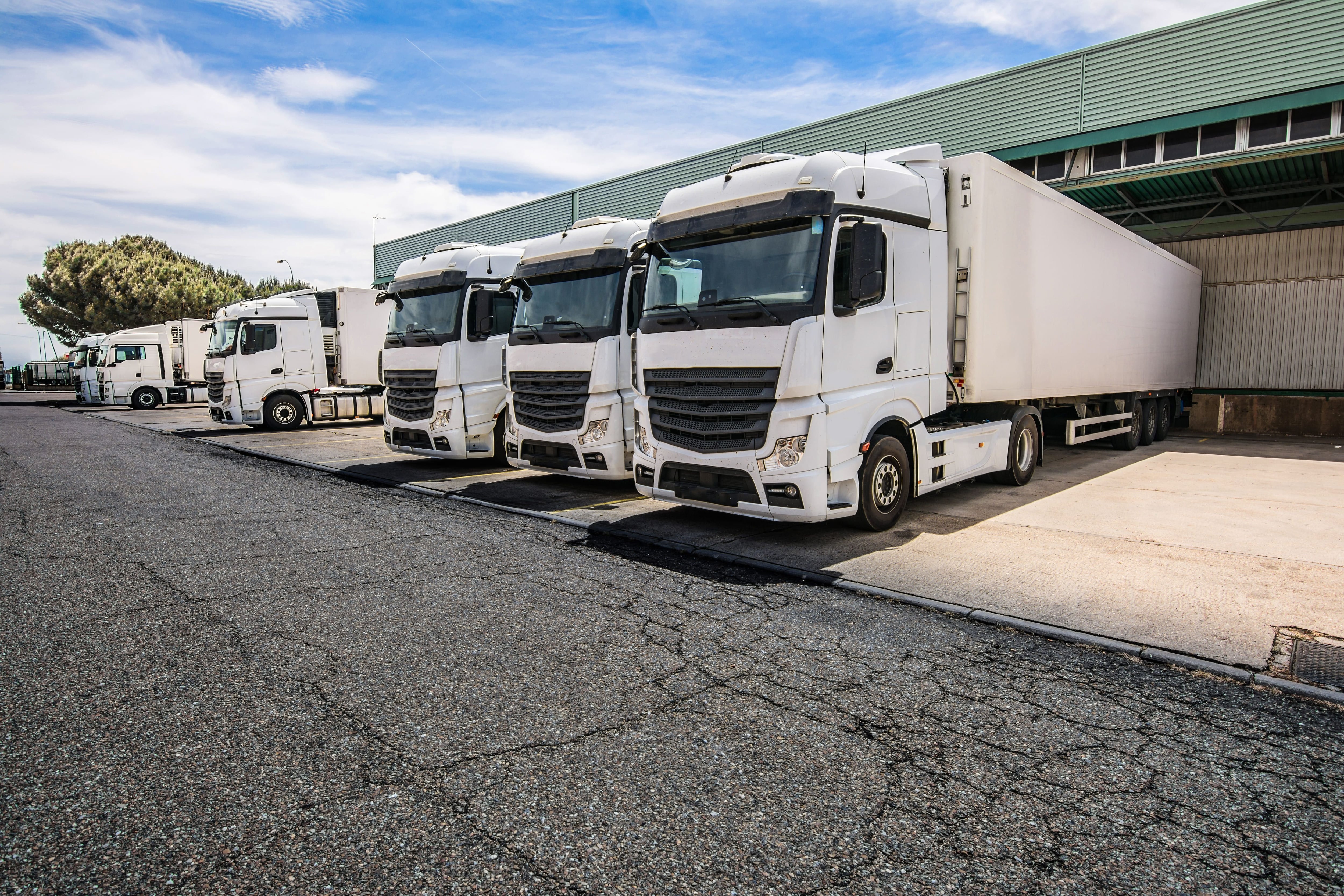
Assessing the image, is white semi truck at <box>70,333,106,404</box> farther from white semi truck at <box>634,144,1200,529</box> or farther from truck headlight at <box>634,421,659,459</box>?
white semi truck at <box>634,144,1200,529</box>

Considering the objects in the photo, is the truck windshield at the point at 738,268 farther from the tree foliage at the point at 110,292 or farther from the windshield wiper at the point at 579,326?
the tree foliage at the point at 110,292

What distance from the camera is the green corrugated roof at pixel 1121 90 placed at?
11.9 meters

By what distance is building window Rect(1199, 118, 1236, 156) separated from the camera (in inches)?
512

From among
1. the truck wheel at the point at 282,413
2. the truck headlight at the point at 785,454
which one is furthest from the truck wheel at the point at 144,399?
the truck headlight at the point at 785,454

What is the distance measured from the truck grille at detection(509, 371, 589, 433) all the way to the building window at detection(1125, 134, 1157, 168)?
11870 mm

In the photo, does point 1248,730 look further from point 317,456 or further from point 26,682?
point 317,456

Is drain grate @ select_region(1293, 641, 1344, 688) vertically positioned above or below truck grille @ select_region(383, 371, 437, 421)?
below

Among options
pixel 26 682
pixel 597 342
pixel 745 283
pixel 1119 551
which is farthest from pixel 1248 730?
pixel 597 342

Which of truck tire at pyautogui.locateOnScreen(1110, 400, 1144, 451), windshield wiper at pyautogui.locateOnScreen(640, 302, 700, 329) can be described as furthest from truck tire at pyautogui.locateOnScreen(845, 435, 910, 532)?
truck tire at pyautogui.locateOnScreen(1110, 400, 1144, 451)

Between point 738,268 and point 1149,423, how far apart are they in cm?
1223

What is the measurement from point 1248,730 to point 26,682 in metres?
5.78

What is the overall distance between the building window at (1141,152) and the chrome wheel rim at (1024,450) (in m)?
7.84

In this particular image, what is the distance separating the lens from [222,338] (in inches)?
755

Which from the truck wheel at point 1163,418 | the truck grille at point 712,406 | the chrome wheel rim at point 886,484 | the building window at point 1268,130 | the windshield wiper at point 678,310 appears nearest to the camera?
the truck grille at point 712,406
